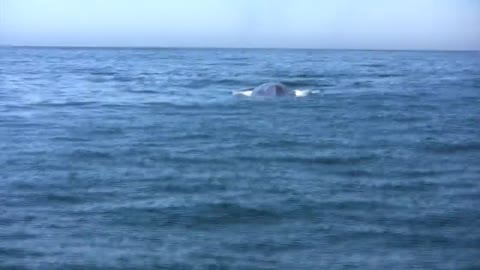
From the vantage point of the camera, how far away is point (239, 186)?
580 inches

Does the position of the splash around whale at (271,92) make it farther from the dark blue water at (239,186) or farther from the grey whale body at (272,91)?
the dark blue water at (239,186)

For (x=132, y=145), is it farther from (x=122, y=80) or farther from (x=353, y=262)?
(x=122, y=80)

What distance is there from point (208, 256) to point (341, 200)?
3.75 m

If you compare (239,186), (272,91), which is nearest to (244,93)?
(272,91)

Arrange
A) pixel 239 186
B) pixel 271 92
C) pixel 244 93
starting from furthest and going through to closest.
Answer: pixel 244 93
pixel 271 92
pixel 239 186

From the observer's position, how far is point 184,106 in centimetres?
2988

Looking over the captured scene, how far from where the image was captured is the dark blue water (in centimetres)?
1077

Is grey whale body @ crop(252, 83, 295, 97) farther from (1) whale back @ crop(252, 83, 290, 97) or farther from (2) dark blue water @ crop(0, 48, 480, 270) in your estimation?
(2) dark blue water @ crop(0, 48, 480, 270)

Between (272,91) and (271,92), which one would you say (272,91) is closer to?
(272,91)

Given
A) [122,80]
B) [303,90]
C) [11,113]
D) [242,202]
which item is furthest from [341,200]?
[122,80]

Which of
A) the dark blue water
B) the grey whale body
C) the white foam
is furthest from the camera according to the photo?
the white foam

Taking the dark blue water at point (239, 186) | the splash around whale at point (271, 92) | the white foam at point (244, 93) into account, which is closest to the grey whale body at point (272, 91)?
the splash around whale at point (271, 92)

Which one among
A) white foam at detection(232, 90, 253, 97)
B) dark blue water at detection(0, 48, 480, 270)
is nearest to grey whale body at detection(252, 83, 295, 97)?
white foam at detection(232, 90, 253, 97)

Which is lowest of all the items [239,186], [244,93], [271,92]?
[239,186]
